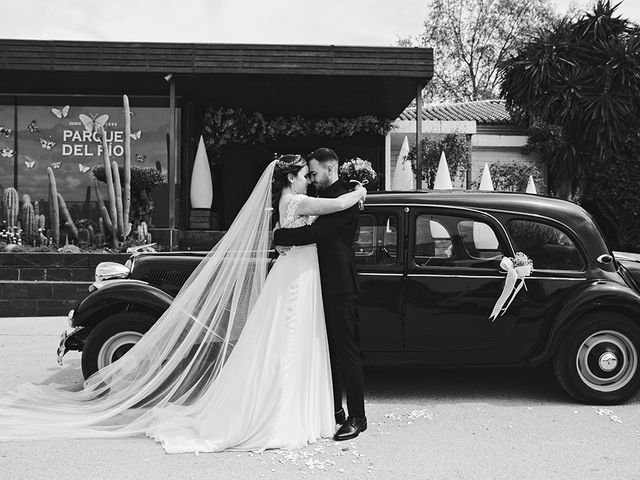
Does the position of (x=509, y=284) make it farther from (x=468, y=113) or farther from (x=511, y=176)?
(x=468, y=113)

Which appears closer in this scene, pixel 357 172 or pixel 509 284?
pixel 357 172

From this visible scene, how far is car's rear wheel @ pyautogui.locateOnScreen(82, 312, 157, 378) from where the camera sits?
491 centimetres

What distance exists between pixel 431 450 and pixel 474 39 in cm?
3625

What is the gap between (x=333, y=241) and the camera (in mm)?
4172

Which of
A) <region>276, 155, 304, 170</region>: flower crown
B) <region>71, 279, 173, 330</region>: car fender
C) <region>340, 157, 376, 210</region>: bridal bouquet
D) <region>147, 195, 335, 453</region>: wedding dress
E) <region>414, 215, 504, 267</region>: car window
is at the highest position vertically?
<region>276, 155, 304, 170</region>: flower crown

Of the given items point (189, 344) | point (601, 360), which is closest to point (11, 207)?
point (189, 344)

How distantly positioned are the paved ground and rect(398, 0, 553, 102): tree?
3315 centimetres

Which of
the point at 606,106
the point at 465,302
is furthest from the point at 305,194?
the point at 606,106

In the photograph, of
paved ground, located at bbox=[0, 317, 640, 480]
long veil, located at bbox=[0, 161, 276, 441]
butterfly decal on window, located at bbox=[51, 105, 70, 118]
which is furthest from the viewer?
butterfly decal on window, located at bbox=[51, 105, 70, 118]

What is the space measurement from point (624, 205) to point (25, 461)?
18069 mm

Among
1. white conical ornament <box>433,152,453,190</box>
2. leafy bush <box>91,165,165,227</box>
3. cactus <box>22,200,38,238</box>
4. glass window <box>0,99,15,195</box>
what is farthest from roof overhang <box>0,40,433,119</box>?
cactus <box>22,200,38,238</box>

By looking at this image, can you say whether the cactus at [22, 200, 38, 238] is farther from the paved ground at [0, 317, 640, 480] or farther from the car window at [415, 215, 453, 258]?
the car window at [415, 215, 453, 258]

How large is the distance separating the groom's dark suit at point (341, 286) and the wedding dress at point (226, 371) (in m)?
0.09

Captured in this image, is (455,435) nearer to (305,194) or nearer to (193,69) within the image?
(305,194)
